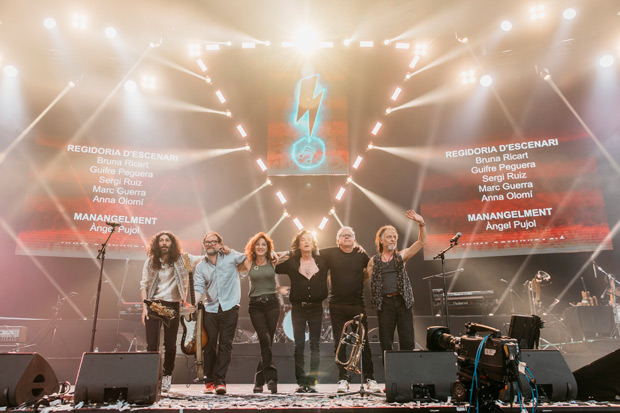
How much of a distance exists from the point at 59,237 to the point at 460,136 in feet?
25.8

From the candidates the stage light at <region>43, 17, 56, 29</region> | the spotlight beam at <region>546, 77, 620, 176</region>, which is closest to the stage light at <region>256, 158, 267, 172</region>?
the stage light at <region>43, 17, 56, 29</region>

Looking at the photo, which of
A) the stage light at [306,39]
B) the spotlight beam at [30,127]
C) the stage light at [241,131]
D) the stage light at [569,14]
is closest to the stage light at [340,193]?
the stage light at [241,131]

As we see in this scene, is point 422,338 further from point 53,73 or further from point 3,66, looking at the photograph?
point 3,66

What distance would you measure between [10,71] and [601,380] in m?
10.1

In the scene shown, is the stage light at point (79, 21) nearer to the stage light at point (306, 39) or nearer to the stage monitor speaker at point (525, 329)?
the stage light at point (306, 39)

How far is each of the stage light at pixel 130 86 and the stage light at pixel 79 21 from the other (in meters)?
1.31

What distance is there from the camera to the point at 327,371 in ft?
19.9

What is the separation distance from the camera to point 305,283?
14.4 feet

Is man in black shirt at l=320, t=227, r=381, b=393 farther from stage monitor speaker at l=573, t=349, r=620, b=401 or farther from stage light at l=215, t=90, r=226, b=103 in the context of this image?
stage light at l=215, t=90, r=226, b=103

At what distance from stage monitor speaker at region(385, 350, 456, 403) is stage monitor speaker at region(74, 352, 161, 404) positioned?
1.91 metres

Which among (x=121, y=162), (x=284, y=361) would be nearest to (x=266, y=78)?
(x=121, y=162)

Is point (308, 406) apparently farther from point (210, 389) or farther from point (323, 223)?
point (323, 223)

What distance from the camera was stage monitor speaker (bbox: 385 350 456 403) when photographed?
3.42 m

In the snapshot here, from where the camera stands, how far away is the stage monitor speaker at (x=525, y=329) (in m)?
3.33
